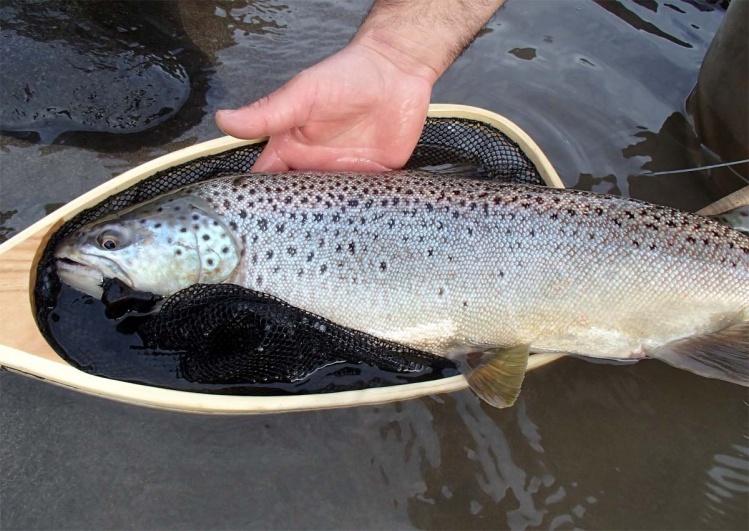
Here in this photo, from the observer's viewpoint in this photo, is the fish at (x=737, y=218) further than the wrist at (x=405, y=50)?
No

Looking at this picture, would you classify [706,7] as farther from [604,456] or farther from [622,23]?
[604,456]

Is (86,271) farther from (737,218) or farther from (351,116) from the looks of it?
(737,218)

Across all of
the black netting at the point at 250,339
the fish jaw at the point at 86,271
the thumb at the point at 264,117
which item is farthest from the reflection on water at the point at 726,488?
the fish jaw at the point at 86,271

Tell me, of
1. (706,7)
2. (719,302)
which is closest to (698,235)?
(719,302)

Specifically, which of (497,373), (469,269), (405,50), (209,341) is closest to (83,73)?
(405,50)

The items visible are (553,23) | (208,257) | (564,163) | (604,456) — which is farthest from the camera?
(553,23)

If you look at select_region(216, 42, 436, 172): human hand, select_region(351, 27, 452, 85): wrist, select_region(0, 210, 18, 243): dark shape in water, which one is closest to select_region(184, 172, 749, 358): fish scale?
select_region(216, 42, 436, 172): human hand

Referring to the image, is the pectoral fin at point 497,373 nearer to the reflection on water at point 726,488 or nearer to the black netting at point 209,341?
the black netting at point 209,341
